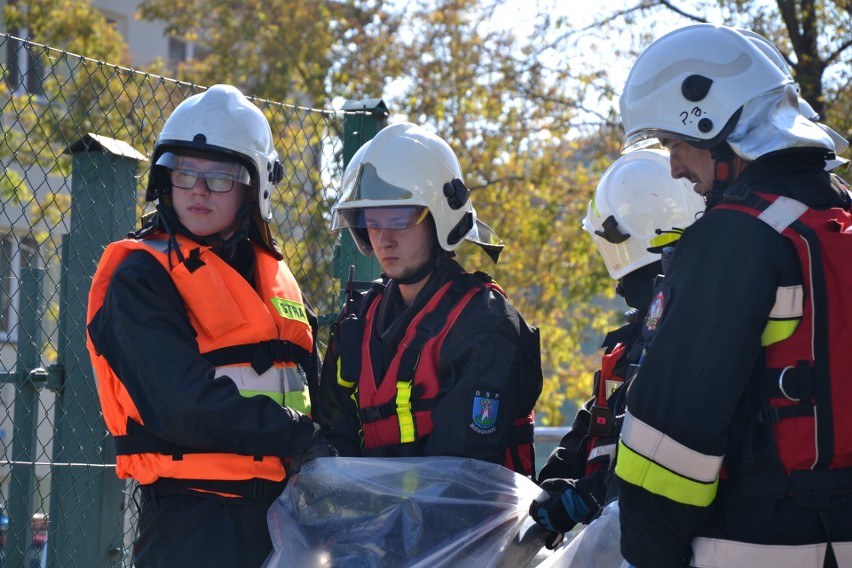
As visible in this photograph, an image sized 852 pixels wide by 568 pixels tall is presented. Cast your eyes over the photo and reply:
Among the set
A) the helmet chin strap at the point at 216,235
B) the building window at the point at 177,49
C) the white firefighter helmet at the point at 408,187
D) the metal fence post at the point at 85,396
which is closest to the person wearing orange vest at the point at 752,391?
the white firefighter helmet at the point at 408,187

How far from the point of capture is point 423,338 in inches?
138

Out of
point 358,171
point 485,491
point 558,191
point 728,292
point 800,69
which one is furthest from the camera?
point 558,191

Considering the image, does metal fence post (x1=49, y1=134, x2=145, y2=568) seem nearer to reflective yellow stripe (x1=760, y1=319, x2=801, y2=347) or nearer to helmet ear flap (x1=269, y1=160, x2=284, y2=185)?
helmet ear flap (x1=269, y1=160, x2=284, y2=185)

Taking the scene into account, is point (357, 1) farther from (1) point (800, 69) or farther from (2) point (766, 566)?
(2) point (766, 566)

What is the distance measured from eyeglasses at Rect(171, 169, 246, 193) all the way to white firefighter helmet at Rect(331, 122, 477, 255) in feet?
1.38

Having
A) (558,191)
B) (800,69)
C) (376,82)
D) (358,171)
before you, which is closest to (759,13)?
(800,69)

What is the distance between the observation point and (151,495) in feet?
11.0

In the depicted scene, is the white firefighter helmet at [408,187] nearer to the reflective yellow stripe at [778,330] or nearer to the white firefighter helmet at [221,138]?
the white firefighter helmet at [221,138]

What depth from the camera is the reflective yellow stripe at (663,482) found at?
8.25 ft

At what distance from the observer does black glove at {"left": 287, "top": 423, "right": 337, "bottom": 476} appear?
3.39m

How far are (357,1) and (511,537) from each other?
11920mm


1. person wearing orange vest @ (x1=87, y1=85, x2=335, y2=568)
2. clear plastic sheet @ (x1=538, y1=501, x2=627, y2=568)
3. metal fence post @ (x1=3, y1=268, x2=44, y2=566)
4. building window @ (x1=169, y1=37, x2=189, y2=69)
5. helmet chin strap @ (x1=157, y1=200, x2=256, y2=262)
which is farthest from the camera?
building window @ (x1=169, y1=37, x2=189, y2=69)

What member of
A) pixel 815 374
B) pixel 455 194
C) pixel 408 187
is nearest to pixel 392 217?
pixel 408 187

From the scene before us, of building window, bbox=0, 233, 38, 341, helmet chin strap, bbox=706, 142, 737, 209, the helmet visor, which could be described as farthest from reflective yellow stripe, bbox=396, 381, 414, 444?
building window, bbox=0, 233, 38, 341
